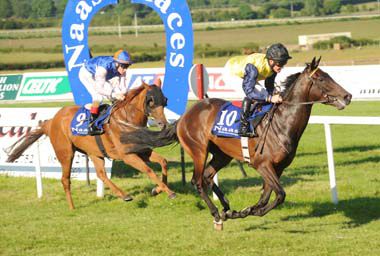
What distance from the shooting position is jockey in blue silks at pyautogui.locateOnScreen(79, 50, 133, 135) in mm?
9508

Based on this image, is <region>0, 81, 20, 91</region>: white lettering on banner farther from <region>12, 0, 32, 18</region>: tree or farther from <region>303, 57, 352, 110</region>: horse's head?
<region>12, 0, 32, 18</region>: tree

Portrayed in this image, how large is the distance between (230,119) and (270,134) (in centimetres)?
54

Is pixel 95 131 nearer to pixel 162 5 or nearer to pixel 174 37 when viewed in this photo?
pixel 174 37

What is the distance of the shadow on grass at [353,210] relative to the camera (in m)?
8.07

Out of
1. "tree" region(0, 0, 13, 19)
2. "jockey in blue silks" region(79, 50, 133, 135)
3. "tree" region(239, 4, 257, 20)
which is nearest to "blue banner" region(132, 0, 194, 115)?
"jockey in blue silks" region(79, 50, 133, 135)

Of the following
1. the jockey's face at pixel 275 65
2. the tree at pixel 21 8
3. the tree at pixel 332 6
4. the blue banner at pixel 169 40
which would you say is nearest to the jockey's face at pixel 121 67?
the blue banner at pixel 169 40

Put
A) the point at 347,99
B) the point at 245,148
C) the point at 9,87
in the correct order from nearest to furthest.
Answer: the point at 347,99
the point at 245,148
the point at 9,87

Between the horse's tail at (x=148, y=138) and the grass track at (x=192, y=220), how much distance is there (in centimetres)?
78

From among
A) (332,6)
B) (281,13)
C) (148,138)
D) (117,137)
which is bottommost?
(281,13)

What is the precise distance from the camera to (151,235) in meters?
7.76

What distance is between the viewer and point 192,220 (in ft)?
27.8

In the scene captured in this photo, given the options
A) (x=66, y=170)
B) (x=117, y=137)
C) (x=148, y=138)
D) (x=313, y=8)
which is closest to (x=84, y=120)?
(x=117, y=137)

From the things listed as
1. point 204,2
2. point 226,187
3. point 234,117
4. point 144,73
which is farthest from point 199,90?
point 204,2

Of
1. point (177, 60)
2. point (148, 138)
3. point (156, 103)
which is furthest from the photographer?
point (177, 60)
